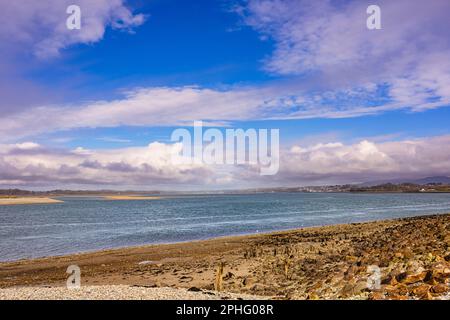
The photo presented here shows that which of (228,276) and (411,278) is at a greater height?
(411,278)

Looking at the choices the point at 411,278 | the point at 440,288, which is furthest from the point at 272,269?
the point at 440,288

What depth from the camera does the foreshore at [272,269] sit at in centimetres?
1446

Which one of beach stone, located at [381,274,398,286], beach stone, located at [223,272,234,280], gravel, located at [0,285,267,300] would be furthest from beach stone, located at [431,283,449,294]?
beach stone, located at [223,272,234,280]

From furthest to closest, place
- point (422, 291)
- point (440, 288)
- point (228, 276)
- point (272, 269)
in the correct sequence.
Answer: point (272, 269) < point (228, 276) < point (422, 291) < point (440, 288)

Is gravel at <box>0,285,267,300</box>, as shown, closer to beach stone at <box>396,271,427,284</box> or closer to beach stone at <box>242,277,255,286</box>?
beach stone at <box>242,277,255,286</box>

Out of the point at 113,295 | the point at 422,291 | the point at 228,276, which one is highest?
the point at 422,291

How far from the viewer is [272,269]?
23.7 metres

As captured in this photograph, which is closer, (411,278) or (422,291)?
(422,291)

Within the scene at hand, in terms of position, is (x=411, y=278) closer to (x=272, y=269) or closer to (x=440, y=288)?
(x=440, y=288)

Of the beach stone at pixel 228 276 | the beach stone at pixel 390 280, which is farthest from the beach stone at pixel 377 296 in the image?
the beach stone at pixel 228 276

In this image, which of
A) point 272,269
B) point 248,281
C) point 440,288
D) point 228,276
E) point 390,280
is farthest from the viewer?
point 272,269
